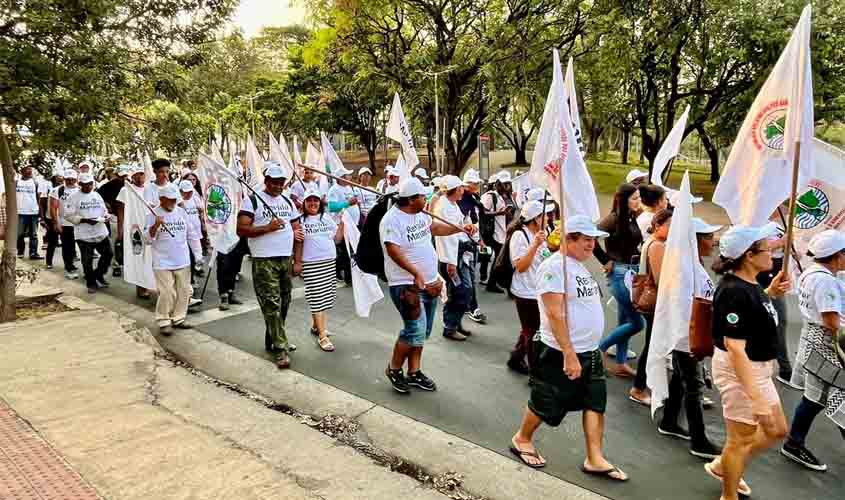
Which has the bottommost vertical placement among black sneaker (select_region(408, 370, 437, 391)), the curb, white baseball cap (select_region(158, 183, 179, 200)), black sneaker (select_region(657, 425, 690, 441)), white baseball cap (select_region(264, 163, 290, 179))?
the curb

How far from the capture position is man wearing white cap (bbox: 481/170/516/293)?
861cm

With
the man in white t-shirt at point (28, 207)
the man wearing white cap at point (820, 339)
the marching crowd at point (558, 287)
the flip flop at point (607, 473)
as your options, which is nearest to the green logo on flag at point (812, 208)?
the marching crowd at point (558, 287)

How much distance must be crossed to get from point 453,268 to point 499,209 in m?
2.51

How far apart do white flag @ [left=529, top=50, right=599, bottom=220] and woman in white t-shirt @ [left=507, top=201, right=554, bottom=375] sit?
1.02m

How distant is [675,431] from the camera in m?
4.16

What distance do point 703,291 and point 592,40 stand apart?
15.2m

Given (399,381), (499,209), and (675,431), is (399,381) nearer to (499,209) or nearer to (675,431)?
(675,431)

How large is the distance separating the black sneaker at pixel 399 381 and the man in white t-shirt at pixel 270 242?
1.18 metres

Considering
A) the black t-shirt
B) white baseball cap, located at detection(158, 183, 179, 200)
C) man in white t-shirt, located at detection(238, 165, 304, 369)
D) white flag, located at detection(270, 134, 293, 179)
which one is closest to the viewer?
the black t-shirt

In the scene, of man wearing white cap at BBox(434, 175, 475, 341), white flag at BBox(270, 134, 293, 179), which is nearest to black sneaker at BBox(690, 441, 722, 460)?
man wearing white cap at BBox(434, 175, 475, 341)

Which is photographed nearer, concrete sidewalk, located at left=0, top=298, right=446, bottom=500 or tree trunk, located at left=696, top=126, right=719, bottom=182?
concrete sidewalk, located at left=0, top=298, right=446, bottom=500

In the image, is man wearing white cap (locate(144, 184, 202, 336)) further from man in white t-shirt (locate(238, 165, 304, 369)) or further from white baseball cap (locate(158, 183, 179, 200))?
man in white t-shirt (locate(238, 165, 304, 369))

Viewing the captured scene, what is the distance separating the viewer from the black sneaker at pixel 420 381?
16.3ft

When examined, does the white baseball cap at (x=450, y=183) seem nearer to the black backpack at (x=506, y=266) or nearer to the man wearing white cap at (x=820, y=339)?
the black backpack at (x=506, y=266)
